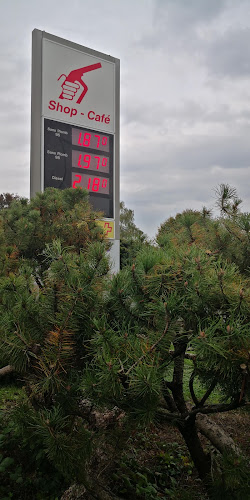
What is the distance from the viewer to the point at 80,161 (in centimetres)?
820

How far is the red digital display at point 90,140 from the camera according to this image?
8.23 metres

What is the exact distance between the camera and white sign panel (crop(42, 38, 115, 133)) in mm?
7957

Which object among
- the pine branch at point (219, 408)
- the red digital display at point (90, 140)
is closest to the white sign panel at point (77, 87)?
the red digital display at point (90, 140)

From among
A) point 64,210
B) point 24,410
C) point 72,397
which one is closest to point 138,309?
point 72,397

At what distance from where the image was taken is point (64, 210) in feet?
17.5

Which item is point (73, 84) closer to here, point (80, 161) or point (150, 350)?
point (80, 161)

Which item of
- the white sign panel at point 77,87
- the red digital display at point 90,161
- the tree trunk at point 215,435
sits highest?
the white sign panel at point 77,87

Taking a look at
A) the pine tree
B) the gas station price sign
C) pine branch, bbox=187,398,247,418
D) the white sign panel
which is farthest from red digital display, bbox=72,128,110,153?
pine branch, bbox=187,398,247,418

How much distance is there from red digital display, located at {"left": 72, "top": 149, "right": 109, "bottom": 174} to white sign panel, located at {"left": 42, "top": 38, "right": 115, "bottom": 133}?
56cm

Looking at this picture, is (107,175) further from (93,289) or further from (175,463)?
(93,289)

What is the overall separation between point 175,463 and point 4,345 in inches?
74.7

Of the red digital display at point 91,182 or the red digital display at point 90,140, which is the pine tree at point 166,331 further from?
the red digital display at point 90,140

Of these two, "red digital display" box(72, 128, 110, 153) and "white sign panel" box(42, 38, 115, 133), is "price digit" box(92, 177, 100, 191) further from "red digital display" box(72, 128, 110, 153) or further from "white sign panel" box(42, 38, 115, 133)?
"white sign panel" box(42, 38, 115, 133)

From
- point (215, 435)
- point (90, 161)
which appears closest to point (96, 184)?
point (90, 161)
